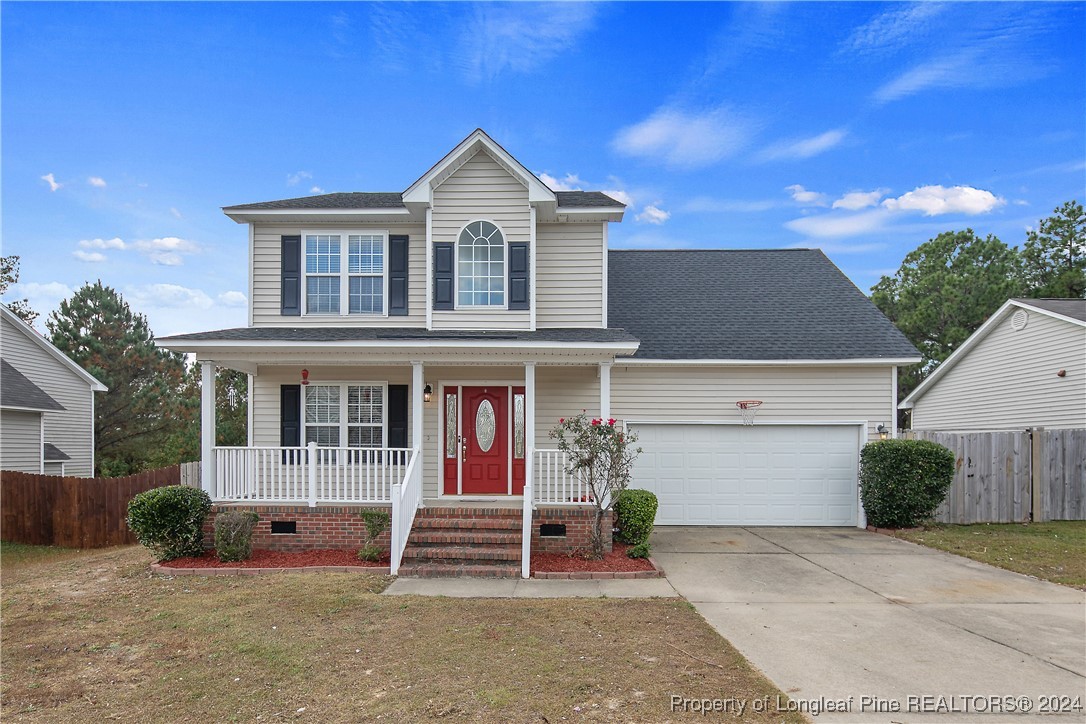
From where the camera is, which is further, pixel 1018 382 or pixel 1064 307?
pixel 1018 382

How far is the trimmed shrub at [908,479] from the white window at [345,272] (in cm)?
962

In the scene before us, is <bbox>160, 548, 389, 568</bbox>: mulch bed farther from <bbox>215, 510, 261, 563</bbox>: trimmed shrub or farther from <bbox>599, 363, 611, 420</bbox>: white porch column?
<bbox>599, 363, 611, 420</bbox>: white porch column

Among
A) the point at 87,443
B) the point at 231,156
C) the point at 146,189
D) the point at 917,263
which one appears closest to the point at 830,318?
the point at 231,156

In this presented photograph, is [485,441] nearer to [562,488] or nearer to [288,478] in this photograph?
[562,488]

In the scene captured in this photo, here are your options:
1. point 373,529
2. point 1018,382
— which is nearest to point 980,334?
point 1018,382

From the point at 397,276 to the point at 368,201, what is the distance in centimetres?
155

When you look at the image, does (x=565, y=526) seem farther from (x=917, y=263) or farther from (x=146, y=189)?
(x=917, y=263)

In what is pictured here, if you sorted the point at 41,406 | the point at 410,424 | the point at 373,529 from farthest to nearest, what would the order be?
the point at 41,406
the point at 410,424
the point at 373,529

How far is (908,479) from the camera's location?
11125mm

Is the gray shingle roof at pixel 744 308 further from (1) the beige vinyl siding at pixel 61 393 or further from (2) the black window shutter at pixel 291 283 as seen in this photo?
(1) the beige vinyl siding at pixel 61 393

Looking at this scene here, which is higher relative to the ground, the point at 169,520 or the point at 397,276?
the point at 397,276

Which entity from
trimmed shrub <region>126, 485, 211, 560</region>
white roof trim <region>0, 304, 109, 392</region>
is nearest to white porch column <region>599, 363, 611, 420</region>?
trimmed shrub <region>126, 485, 211, 560</region>

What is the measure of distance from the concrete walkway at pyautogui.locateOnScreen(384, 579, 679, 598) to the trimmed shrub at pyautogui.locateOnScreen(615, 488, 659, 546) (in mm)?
1151

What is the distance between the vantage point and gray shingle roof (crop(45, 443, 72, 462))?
1764 cm
